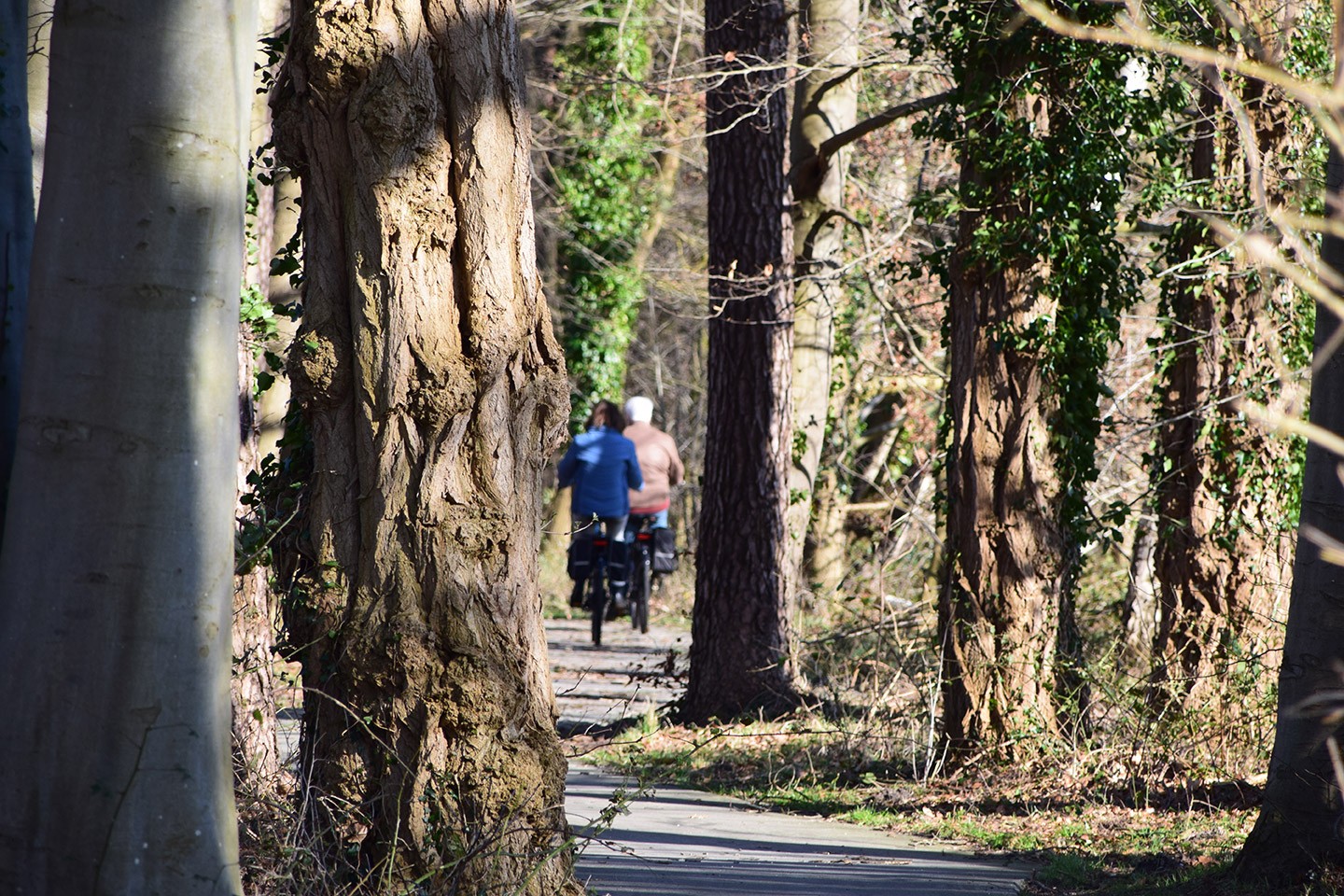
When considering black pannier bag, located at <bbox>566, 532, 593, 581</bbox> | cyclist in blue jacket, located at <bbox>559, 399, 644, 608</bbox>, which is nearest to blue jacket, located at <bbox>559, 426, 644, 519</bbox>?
cyclist in blue jacket, located at <bbox>559, 399, 644, 608</bbox>

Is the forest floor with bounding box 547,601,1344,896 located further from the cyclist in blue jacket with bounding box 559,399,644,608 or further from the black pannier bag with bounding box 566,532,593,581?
the black pannier bag with bounding box 566,532,593,581

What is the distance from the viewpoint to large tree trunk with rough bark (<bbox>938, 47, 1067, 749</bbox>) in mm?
7770

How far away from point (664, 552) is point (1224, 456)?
298 inches

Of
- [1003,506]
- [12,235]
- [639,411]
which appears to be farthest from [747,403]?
[12,235]

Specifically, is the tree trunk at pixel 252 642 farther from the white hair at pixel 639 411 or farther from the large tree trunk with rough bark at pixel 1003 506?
the white hair at pixel 639 411

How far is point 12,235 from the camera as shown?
3838 mm

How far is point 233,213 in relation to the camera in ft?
11.1

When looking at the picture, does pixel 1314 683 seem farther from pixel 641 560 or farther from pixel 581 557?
pixel 641 560

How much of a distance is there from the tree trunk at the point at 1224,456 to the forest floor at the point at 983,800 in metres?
1.12

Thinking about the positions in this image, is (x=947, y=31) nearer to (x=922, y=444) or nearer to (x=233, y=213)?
(x=233, y=213)

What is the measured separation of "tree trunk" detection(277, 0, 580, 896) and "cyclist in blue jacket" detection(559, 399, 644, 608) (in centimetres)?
924

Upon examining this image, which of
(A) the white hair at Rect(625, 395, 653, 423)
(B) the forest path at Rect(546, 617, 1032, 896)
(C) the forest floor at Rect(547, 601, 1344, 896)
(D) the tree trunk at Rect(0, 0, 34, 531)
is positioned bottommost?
(B) the forest path at Rect(546, 617, 1032, 896)

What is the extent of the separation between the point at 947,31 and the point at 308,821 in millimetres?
5868

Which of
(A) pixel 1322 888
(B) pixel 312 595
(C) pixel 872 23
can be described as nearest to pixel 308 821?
(B) pixel 312 595
